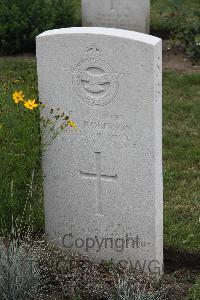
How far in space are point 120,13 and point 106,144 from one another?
206 inches

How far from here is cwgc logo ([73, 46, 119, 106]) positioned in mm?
4391

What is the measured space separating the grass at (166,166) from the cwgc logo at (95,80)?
1.34ft

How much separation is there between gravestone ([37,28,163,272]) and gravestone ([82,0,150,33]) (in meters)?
5.04

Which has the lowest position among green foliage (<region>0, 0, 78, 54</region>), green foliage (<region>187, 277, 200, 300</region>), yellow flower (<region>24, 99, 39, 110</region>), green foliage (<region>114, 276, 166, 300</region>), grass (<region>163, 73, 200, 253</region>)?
green foliage (<region>187, 277, 200, 300</region>)

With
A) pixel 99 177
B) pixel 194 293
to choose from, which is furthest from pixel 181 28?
pixel 194 293

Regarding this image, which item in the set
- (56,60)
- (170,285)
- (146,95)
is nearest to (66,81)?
(56,60)

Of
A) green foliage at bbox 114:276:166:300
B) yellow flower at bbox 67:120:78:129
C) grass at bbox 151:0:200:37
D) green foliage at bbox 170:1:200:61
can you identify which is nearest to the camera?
green foliage at bbox 114:276:166:300

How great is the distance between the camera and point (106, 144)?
4.54 meters

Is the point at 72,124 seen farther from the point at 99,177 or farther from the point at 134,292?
the point at 134,292

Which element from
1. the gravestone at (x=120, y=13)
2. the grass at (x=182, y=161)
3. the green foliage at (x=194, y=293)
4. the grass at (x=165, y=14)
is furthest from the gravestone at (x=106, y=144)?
the grass at (x=165, y=14)

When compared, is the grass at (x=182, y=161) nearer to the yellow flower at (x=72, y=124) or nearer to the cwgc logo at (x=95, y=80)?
the yellow flower at (x=72, y=124)

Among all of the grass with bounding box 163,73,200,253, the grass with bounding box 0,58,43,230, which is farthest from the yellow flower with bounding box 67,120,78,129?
the grass with bounding box 163,73,200,253

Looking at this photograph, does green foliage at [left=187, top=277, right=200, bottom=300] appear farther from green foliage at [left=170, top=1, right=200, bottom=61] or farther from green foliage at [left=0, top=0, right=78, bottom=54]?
green foliage at [left=0, top=0, right=78, bottom=54]

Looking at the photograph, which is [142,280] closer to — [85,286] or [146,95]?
[85,286]
